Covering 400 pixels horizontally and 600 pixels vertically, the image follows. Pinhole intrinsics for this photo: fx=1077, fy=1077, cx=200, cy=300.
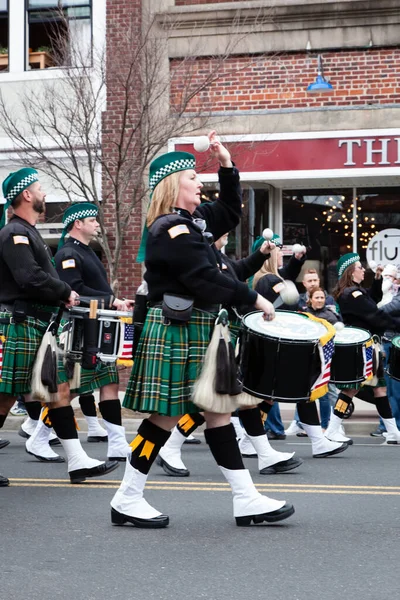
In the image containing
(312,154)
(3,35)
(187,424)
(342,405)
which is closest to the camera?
(187,424)

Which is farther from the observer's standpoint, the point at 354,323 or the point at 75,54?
the point at 75,54

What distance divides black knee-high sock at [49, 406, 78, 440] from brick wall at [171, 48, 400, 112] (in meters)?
10.2

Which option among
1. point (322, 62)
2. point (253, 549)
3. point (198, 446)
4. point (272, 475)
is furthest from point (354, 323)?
point (322, 62)

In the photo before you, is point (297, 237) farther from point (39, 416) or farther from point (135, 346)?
point (135, 346)

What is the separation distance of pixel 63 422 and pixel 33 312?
0.74m

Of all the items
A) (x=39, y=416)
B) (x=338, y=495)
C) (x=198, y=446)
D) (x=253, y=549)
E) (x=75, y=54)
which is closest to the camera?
(x=253, y=549)

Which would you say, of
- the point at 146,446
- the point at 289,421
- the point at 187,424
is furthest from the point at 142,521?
the point at 289,421

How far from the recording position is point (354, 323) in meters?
10.4

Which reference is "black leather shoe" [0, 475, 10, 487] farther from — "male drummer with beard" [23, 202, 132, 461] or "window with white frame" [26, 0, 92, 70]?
"window with white frame" [26, 0, 92, 70]

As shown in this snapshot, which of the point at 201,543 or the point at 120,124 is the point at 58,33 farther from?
the point at 201,543

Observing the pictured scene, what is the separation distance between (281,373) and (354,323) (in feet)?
14.4

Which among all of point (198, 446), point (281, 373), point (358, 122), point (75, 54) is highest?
point (75, 54)

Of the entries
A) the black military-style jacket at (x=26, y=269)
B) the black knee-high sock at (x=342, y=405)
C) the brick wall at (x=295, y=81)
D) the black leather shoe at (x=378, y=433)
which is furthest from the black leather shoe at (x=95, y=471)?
the brick wall at (x=295, y=81)

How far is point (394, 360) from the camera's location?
995 cm
